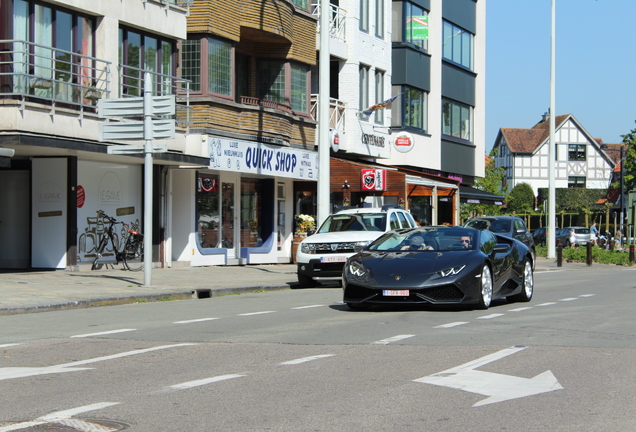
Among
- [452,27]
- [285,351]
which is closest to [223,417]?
[285,351]

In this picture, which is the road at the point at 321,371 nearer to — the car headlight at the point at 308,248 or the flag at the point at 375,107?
the car headlight at the point at 308,248

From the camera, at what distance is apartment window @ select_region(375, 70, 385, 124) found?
38.3m

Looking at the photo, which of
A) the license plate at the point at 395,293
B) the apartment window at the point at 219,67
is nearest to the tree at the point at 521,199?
the apartment window at the point at 219,67

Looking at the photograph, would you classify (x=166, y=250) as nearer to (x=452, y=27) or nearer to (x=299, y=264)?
(x=299, y=264)

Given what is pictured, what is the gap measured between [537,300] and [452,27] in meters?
31.5

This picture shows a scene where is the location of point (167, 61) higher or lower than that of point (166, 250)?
higher

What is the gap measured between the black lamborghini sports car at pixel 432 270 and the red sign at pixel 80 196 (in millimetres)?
9837

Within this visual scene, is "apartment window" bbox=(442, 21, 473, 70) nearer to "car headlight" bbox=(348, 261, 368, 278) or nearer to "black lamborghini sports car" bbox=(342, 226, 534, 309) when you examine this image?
"black lamborghini sports car" bbox=(342, 226, 534, 309)

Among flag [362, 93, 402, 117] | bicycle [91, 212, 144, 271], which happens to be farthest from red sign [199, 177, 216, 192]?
flag [362, 93, 402, 117]

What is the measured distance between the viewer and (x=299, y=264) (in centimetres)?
2150

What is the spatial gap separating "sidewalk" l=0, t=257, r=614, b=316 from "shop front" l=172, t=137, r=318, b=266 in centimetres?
242

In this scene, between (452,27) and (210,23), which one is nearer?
(210,23)

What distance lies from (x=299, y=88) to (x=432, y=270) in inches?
719

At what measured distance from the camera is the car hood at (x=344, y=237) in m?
21.4
